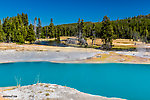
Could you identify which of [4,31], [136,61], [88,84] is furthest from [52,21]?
[88,84]

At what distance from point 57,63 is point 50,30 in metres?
77.3

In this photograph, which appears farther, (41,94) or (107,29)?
(107,29)

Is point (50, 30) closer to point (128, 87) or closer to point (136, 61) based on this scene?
point (136, 61)

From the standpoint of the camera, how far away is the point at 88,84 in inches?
828

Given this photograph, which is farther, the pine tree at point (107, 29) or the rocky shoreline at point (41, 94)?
the pine tree at point (107, 29)

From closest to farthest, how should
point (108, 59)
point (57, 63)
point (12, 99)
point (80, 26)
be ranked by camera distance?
point (12, 99) → point (57, 63) → point (108, 59) → point (80, 26)

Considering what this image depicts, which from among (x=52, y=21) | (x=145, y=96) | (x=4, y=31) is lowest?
(x=145, y=96)

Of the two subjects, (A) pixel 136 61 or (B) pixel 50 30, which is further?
(B) pixel 50 30

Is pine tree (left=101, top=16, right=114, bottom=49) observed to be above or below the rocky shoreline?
above

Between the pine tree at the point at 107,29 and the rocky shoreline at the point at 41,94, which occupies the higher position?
the pine tree at the point at 107,29

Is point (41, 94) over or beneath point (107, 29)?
beneath

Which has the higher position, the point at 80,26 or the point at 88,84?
the point at 80,26

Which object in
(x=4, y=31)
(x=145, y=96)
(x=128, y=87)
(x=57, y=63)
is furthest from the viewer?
(x=4, y=31)

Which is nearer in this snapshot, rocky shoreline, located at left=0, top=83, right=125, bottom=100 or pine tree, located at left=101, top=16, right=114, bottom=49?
rocky shoreline, located at left=0, top=83, right=125, bottom=100
